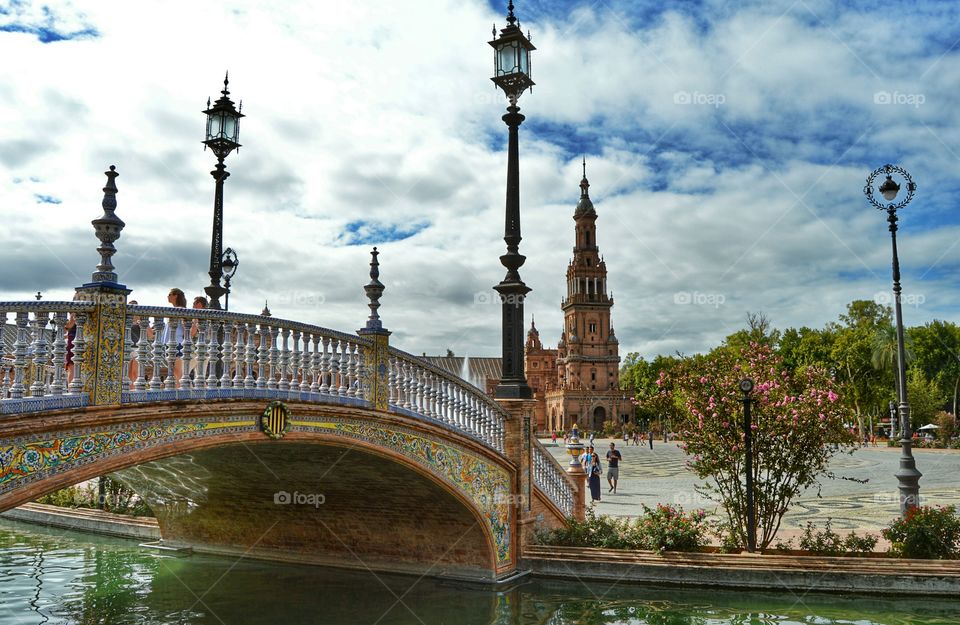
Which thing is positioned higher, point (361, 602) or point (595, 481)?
point (595, 481)

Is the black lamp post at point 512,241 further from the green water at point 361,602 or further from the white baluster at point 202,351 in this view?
the white baluster at point 202,351

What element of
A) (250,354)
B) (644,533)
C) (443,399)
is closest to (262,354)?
(250,354)

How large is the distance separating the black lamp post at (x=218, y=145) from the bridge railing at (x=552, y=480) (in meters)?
6.88

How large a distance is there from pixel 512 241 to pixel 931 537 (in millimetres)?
9007

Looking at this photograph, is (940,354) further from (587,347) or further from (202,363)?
(202,363)

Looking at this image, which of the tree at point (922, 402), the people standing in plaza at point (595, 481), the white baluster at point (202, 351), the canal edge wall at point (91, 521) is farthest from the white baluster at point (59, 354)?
the tree at point (922, 402)

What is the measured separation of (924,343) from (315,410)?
8005 centimetres

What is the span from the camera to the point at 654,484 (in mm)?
27891

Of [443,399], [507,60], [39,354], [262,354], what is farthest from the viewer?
[507,60]

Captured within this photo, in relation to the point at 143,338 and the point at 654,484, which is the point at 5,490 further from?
the point at 654,484

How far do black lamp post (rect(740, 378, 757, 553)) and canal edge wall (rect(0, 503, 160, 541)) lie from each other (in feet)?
44.4

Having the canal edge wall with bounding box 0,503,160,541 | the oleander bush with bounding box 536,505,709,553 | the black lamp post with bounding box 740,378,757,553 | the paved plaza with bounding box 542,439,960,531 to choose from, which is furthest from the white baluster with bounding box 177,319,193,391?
the canal edge wall with bounding box 0,503,160,541

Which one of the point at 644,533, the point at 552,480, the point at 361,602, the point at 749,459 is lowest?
the point at 361,602

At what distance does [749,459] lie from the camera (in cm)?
1298
